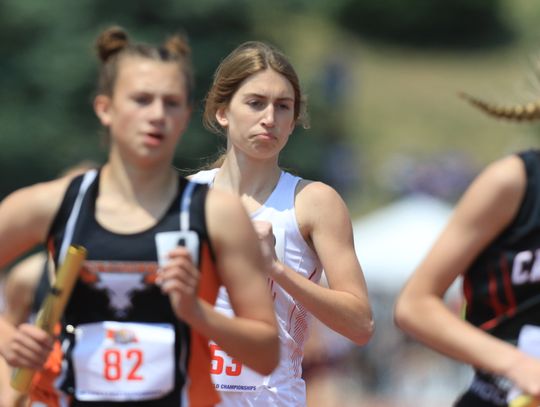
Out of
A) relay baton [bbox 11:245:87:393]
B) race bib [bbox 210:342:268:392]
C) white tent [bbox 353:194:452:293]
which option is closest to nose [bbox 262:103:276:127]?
race bib [bbox 210:342:268:392]

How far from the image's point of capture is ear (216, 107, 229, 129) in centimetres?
620

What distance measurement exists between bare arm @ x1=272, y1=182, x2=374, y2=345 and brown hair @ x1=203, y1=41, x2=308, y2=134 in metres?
0.39

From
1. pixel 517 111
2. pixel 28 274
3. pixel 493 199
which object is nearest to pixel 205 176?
pixel 28 274

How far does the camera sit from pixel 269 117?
593 cm

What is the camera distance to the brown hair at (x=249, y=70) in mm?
6047

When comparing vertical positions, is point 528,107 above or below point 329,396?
above

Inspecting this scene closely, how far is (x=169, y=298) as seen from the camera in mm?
4539

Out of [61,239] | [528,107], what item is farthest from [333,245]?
[61,239]

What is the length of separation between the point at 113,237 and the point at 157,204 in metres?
0.16

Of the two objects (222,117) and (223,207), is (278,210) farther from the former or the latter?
(223,207)

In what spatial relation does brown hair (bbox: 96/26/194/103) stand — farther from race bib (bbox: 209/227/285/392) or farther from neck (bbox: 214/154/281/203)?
race bib (bbox: 209/227/285/392)

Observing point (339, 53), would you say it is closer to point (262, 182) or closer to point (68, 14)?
point (68, 14)

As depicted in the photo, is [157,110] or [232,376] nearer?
[157,110]

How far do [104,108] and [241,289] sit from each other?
0.65 metres
